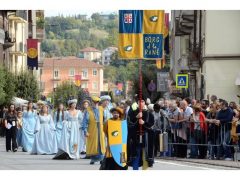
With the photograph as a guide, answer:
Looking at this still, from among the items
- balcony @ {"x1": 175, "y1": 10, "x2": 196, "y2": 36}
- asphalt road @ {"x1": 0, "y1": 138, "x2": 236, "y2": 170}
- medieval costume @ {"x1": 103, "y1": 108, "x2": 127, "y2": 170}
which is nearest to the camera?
medieval costume @ {"x1": 103, "y1": 108, "x2": 127, "y2": 170}

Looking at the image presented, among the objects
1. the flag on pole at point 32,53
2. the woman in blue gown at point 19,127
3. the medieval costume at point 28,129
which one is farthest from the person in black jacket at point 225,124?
the flag on pole at point 32,53

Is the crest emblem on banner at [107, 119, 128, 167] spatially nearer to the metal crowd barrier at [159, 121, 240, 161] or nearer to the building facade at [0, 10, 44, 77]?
the metal crowd barrier at [159, 121, 240, 161]

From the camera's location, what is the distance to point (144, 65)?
376 ft

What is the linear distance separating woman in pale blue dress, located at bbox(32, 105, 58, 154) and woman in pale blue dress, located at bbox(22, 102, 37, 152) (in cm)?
240

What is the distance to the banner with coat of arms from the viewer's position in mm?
30000

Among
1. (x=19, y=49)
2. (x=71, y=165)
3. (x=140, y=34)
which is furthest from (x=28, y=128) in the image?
(x=19, y=49)

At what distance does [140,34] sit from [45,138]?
5.12m

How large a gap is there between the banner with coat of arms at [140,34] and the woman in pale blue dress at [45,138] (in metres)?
3.16

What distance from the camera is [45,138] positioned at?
32500mm

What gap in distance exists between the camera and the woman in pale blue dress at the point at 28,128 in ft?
115

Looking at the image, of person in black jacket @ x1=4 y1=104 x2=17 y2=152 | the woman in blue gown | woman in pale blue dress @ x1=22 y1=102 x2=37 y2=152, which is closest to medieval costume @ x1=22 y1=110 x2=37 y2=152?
woman in pale blue dress @ x1=22 y1=102 x2=37 y2=152

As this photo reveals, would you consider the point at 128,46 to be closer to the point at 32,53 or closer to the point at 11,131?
the point at 11,131
